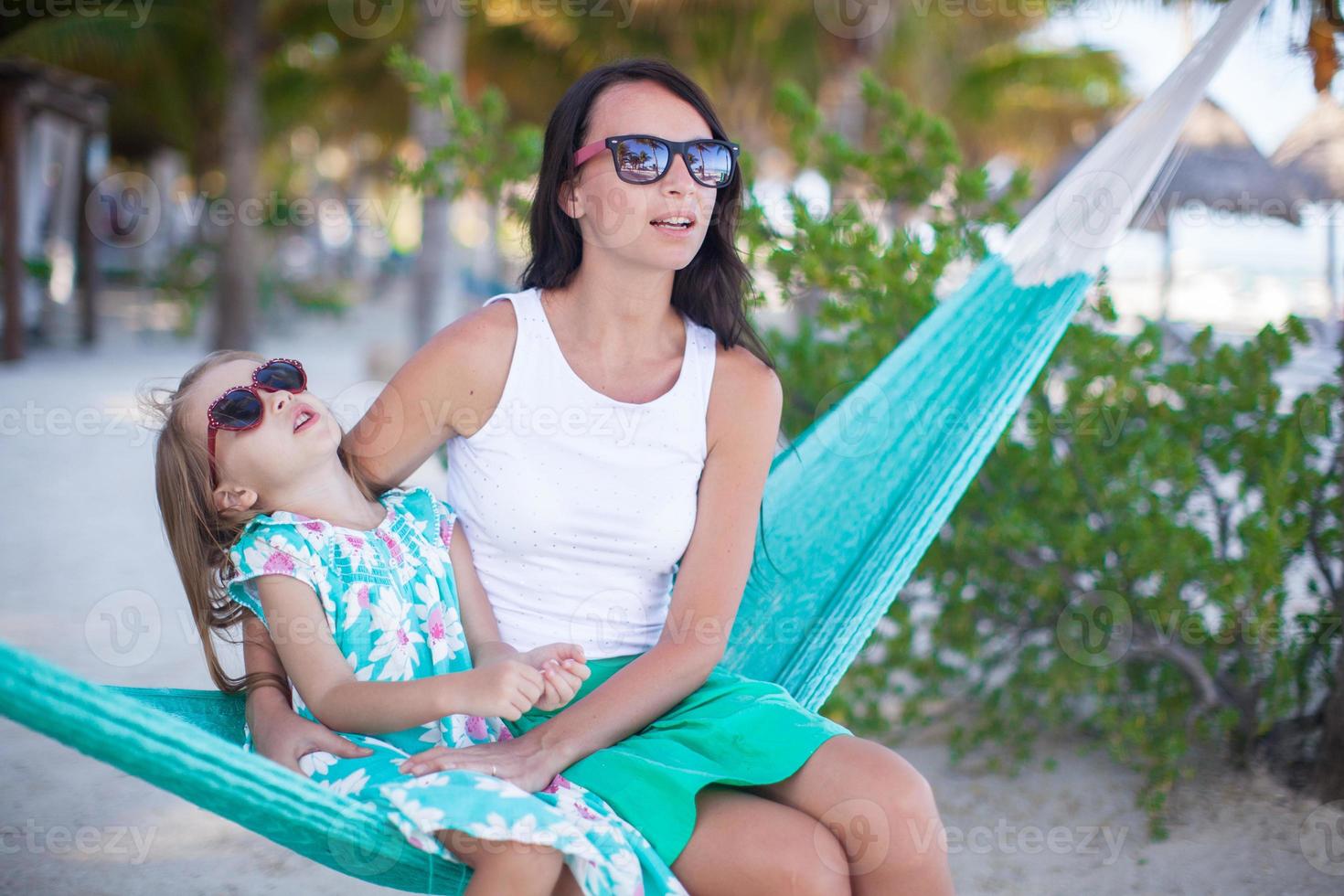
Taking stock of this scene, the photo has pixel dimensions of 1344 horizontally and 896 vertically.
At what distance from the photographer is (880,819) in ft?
4.48

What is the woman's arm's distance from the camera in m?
→ 1.61

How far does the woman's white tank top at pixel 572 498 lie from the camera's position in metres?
1.61

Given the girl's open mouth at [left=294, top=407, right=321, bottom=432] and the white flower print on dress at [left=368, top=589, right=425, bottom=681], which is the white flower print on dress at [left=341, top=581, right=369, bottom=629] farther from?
the girl's open mouth at [left=294, top=407, right=321, bottom=432]

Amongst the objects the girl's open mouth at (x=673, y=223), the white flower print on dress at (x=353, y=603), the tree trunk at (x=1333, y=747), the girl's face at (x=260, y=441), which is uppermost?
the girl's open mouth at (x=673, y=223)

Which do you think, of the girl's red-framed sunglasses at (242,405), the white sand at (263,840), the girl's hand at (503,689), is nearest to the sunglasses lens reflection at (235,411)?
the girl's red-framed sunglasses at (242,405)

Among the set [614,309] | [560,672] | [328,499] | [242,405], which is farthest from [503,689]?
[614,309]

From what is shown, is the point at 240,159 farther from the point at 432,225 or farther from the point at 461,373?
the point at 461,373

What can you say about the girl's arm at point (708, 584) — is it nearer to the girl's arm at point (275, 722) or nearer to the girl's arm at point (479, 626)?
the girl's arm at point (479, 626)

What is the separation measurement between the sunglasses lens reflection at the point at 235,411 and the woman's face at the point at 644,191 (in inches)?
Answer: 21.5

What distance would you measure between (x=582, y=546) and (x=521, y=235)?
0.71 meters

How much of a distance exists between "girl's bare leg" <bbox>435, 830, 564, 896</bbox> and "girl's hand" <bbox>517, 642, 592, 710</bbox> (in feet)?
0.57

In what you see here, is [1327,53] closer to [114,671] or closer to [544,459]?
[544,459]

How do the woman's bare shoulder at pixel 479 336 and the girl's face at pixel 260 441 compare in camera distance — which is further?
the woman's bare shoulder at pixel 479 336

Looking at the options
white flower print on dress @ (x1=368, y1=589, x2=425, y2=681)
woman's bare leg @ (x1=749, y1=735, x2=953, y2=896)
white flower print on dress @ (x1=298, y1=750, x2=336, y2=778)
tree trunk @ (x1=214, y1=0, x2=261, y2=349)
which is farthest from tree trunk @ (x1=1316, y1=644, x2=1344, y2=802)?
tree trunk @ (x1=214, y1=0, x2=261, y2=349)
